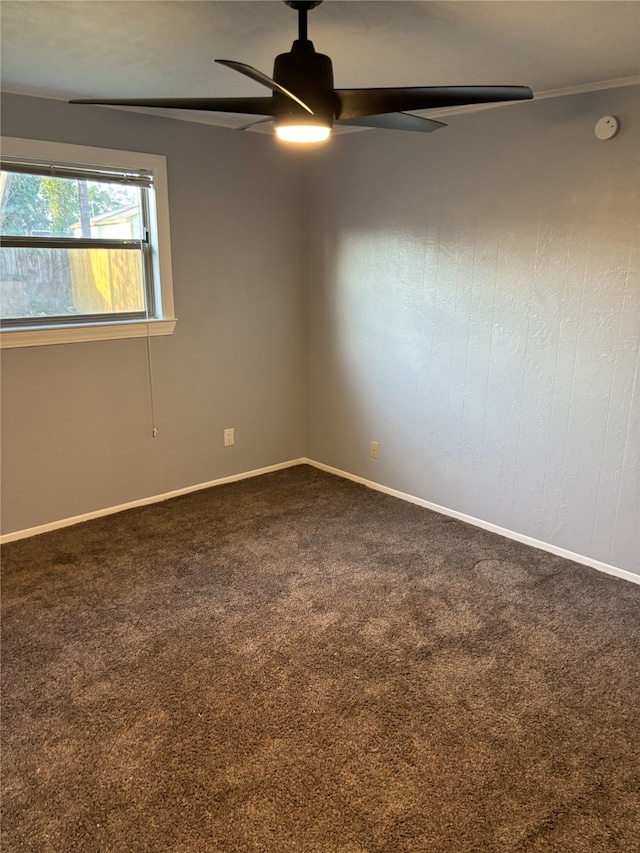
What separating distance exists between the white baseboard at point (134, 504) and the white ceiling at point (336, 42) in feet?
7.28

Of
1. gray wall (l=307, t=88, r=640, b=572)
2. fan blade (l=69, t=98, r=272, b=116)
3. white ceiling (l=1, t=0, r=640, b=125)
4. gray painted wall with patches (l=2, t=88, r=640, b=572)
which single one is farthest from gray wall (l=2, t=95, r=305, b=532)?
fan blade (l=69, t=98, r=272, b=116)

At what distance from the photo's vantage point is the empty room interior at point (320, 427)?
1.88 meters

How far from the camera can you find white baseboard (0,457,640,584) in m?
3.19

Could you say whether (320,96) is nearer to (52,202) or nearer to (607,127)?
(607,127)

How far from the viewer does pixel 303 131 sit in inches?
74.3

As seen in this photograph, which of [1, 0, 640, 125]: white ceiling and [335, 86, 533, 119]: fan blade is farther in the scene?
[1, 0, 640, 125]: white ceiling

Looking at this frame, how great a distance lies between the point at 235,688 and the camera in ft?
7.45

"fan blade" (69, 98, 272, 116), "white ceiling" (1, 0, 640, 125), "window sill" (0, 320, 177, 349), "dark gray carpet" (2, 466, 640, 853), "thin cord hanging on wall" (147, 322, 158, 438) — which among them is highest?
"white ceiling" (1, 0, 640, 125)

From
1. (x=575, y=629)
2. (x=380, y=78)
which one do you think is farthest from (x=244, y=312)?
(x=575, y=629)

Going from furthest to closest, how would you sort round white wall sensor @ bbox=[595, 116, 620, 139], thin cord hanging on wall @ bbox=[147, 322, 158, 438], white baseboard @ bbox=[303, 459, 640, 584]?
thin cord hanging on wall @ bbox=[147, 322, 158, 438] → white baseboard @ bbox=[303, 459, 640, 584] → round white wall sensor @ bbox=[595, 116, 620, 139]

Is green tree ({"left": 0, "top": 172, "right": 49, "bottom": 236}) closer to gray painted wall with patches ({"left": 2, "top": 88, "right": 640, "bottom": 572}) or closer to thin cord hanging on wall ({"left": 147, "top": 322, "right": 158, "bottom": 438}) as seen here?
gray painted wall with patches ({"left": 2, "top": 88, "right": 640, "bottom": 572})

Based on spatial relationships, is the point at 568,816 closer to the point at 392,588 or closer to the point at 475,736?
the point at 475,736

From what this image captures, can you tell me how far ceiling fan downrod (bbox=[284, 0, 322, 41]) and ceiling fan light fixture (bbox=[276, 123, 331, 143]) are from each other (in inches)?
9.9

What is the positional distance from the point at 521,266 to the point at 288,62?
1817mm
